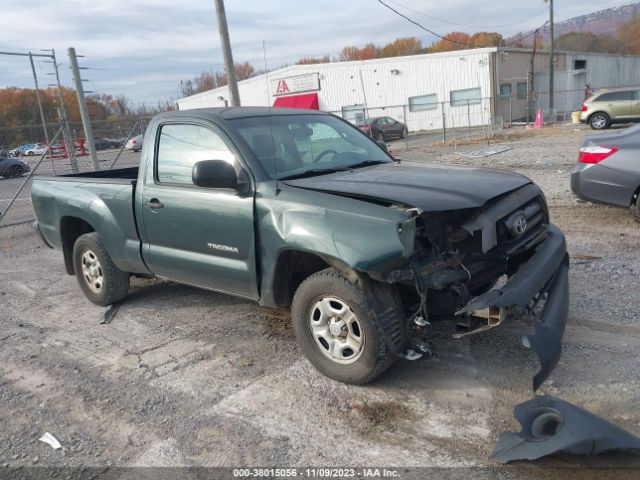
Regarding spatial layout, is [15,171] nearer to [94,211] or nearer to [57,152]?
[57,152]

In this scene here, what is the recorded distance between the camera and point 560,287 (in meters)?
3.81

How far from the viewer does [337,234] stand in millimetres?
3477

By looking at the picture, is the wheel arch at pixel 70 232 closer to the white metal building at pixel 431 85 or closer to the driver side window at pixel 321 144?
the driver side window at pixel 321 144

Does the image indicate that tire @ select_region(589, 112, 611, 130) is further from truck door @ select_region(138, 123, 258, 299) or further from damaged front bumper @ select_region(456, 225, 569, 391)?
truck door @ select_region(138, 123, 258, 299)

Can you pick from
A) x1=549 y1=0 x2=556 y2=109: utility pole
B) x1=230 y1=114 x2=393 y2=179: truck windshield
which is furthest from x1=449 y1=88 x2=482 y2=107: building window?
x1=230 y1=114 x2=393 y2=179: truck windshield

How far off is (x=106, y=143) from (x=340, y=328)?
16.1 m

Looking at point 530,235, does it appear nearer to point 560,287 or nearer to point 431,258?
point 560,287

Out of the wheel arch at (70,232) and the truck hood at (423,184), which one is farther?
the wheel arch at (70,232)

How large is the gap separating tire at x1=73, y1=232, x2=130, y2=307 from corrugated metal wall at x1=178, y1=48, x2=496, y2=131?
29207 mm

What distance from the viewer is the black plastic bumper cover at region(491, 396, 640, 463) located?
8.89ft

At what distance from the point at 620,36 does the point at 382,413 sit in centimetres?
9379

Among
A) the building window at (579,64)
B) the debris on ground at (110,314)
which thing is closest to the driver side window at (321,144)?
the debris on ground at (110,314)

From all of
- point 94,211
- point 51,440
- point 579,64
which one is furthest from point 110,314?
point 579,64

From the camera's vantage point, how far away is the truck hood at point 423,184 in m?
3.44
